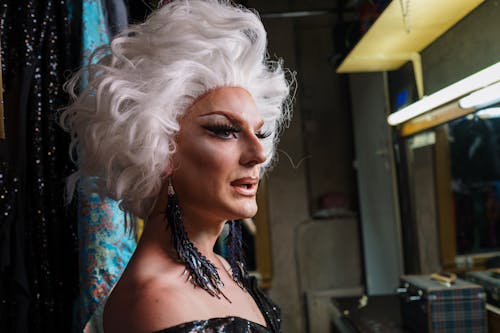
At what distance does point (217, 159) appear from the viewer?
3.28 ft

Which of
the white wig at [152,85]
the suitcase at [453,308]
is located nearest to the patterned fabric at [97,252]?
the white wig at [152,85]

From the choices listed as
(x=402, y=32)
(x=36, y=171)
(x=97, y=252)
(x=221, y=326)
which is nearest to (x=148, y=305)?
(x=221, y=326)

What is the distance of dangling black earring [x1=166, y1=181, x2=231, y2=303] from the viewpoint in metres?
1.01

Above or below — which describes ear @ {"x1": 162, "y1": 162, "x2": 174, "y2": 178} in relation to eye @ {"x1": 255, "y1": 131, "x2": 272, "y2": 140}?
below

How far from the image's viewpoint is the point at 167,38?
1033 mm

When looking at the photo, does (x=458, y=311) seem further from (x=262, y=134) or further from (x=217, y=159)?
(x=217, y=159)

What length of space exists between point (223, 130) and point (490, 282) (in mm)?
1294

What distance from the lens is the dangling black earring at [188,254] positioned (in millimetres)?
1010

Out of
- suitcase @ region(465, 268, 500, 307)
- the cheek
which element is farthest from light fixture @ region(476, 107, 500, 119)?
the cheek

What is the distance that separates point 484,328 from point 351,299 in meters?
0.83

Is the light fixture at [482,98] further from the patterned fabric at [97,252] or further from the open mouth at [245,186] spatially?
the patterned fabric at [97,252]

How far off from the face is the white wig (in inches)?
1.1

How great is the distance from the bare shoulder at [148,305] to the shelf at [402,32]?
4.09 ft

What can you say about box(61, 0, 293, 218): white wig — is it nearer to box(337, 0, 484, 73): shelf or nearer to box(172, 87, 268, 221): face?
box(172, 87, 268, 221): face
